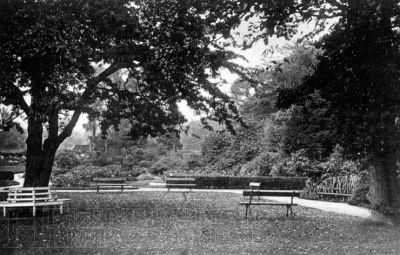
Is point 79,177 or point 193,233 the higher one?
point 79,177

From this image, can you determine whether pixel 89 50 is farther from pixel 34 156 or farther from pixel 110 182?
pixel 110 182

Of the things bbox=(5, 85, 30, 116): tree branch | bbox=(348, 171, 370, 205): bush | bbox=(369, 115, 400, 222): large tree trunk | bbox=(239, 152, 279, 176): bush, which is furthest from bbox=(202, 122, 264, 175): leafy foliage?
bbox=(5, 85, 30, 116): tree branch

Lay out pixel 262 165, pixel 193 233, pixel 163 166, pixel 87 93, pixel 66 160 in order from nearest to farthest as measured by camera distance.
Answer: pixel 193 233, pixel 87 93, pixel 262 165, pixel 66 160, pixel 163 166

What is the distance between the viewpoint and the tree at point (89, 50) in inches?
443

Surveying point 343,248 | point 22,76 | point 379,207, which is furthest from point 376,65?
point 22,76

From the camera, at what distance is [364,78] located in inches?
467

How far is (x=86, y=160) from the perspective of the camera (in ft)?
129

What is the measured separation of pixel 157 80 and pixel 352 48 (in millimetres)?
5478

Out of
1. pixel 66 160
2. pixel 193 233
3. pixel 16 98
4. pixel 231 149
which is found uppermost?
pixel 16 98

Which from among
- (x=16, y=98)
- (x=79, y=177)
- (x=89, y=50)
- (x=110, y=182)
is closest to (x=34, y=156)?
(x=16, y=98)

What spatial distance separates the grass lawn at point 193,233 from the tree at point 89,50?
118 inches

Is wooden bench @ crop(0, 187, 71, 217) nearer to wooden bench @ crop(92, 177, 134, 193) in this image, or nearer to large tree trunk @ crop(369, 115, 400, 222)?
large tree trunk @ crop(369, 115, 400, 222)

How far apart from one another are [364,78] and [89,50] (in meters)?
7.18

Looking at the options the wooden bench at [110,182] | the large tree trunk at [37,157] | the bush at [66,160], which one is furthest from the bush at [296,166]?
the bush at [66,160]
